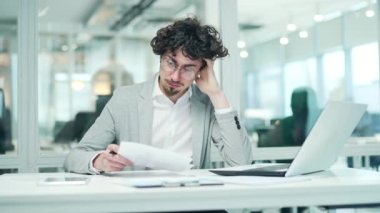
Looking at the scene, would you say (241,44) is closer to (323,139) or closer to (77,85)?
(77,85)

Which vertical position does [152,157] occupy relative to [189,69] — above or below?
below

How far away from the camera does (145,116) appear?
2016 mm

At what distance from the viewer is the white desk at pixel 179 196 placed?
1.04m

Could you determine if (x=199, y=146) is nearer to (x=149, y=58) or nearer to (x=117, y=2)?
(x=149, y=58)

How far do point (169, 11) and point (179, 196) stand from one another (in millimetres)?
2033

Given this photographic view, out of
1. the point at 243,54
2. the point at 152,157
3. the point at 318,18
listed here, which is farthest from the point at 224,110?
the point at 318,18

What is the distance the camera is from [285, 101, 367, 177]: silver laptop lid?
1346 mm

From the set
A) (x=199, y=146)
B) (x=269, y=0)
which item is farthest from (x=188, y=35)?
(x=269, y=0)

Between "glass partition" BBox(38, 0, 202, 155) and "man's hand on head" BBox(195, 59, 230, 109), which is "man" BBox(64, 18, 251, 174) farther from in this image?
"glass partition" BBox(38, 0, 202, 155)

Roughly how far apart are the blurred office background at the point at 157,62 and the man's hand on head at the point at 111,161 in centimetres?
98

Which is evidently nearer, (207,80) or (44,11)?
(207,80)

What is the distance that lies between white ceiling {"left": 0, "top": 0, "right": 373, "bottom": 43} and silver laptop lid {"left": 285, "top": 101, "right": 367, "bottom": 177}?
150 centimetres

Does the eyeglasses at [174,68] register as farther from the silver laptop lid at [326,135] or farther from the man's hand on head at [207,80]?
the silver laptop lid at [326,135]

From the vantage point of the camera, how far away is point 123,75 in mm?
2947
